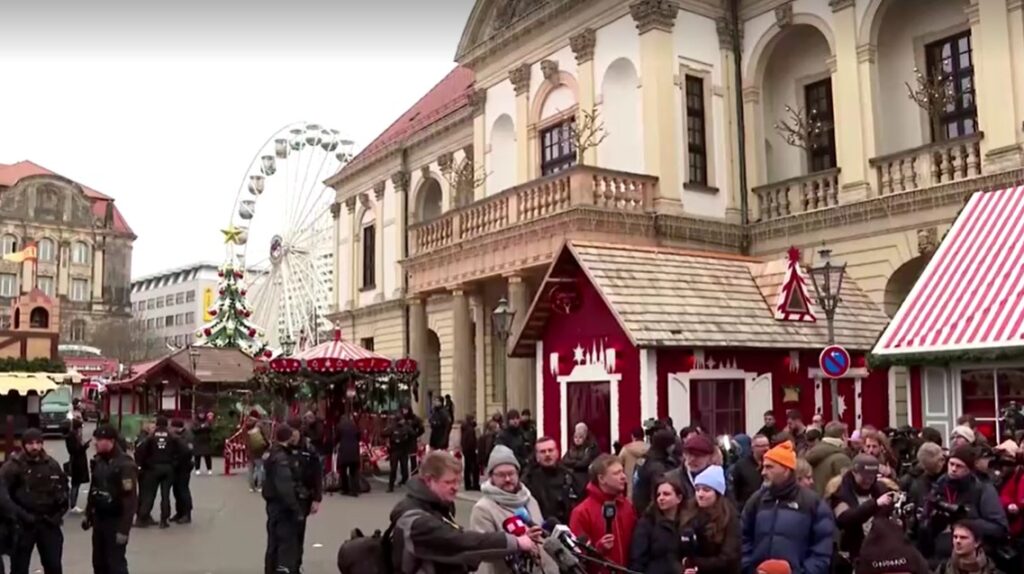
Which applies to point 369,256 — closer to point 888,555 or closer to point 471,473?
point 471,473

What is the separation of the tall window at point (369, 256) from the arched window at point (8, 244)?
58774 millimetres

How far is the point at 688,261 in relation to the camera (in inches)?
687

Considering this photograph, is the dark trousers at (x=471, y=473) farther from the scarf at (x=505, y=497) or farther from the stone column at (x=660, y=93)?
the scarf at (x=505, y=497)

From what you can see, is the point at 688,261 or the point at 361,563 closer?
the point at 361,563

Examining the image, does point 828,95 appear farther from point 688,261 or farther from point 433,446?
point 433,446

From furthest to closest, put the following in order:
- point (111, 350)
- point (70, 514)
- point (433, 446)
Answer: point (111, 350) → point (433, 446) → point (70, 514)

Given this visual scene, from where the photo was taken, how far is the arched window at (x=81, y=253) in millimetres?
92688

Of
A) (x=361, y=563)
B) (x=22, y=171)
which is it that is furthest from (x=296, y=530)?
(x=22, y=171)

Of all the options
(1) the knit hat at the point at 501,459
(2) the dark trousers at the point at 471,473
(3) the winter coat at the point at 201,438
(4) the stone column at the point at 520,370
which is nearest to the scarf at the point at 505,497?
(1) the knit hat at the point at 501,459

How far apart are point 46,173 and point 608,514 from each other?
312 feet

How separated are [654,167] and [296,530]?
45.3 feet

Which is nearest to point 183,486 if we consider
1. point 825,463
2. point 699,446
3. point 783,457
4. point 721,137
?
point 825,463

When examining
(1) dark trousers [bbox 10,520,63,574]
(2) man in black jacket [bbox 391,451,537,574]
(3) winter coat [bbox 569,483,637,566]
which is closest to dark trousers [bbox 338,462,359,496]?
(1) dark trousers [bbox 10,520,63,574]

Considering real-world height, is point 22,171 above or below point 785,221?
above
